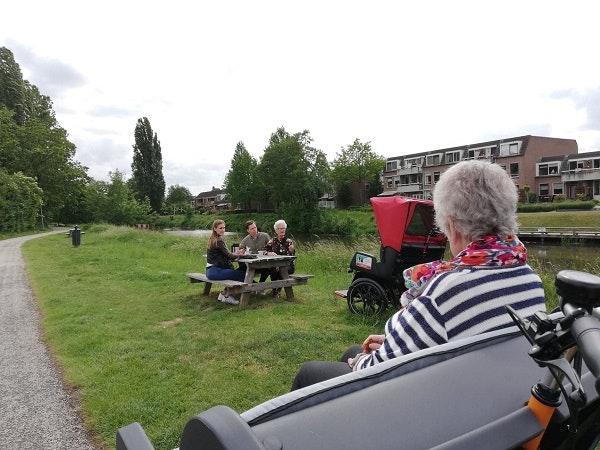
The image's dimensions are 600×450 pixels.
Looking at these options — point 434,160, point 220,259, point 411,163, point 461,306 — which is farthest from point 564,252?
point 411,163

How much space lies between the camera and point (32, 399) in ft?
12.2

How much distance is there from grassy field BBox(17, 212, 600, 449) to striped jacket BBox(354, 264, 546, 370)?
212 centimetres

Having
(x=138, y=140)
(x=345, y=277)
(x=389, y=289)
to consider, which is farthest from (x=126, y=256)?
(x=138, y=140)

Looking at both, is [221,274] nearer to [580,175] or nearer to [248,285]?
[248,285]

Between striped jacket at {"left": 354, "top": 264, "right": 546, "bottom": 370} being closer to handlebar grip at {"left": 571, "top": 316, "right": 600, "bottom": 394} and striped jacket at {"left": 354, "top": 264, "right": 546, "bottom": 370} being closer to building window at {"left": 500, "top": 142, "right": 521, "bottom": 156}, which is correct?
handlebar grip at {"left": 571, "top": 316, "right": 600, "bottom": 394}

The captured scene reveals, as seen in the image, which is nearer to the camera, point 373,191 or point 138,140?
point 373,191

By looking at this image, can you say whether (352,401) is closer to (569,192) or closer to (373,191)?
(569,192)

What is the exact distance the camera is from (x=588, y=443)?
1023mm

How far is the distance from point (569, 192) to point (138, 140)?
65222 millimetres

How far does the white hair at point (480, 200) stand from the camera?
1839mm

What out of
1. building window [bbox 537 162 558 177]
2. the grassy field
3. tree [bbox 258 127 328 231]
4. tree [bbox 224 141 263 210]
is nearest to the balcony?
building window [bbox 537 162 558 177]

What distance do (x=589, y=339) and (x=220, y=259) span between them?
6945 millimetres

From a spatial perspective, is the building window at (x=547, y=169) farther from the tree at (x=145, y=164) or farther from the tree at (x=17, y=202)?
the tree at (x=145, y=164)

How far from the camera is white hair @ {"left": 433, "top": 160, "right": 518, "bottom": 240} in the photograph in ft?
6.03
